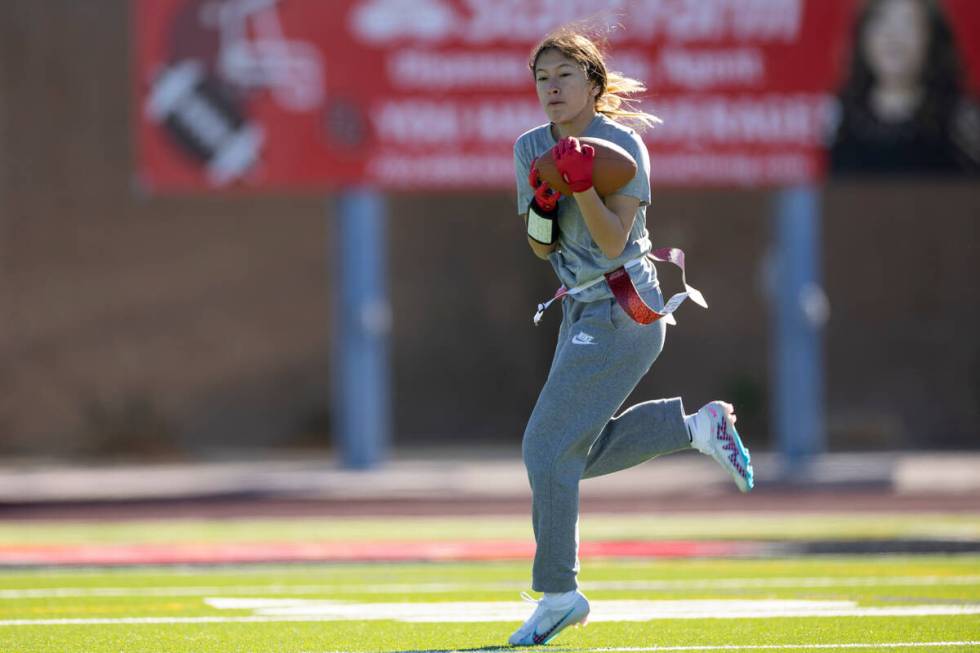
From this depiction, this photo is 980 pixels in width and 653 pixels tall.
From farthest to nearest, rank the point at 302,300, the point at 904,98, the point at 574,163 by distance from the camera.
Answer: the point at 302,300, the point at 904,98, the point at 574,163

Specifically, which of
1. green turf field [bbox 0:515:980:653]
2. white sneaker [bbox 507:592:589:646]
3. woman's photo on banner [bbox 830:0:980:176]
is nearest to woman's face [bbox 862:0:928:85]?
woman's photo on banner [bbox 830:0:980:176]

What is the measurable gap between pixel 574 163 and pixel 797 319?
15.2 m

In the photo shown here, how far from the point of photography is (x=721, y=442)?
6.84 metres

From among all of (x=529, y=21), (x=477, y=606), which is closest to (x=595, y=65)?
(x=477, y=606)

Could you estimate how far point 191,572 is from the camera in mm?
10516

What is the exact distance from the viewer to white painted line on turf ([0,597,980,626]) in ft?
25.8

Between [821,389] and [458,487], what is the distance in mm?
7186

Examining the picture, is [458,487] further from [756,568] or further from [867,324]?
[756,568]

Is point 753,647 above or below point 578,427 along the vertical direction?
below

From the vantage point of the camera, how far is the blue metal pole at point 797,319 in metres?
21.1

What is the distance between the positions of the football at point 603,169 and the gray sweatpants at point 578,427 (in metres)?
0.43

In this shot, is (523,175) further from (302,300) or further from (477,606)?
(302,300)

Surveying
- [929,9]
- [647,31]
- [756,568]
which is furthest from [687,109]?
[756,568]

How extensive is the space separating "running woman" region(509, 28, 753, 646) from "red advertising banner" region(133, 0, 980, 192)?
13076 millimetres
